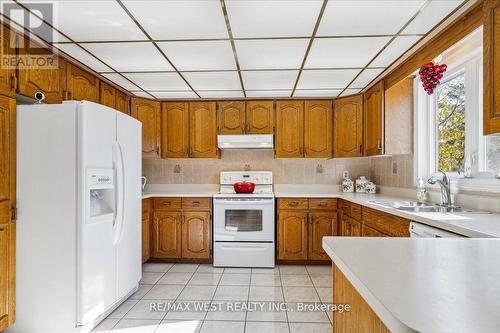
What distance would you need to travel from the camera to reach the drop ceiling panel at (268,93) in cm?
339

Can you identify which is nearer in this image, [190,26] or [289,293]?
[190,26]

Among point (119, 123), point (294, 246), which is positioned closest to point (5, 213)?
point (119, 123)

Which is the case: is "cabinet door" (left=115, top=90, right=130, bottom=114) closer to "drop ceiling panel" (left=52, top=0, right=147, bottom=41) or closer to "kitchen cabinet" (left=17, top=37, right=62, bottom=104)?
"kitchen cabinet" (left=17, top=37, right=62, bottom=104)

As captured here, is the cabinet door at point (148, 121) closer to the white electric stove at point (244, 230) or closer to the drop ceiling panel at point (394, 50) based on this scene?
the white electric stove at point (244, 230)

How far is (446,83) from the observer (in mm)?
2652

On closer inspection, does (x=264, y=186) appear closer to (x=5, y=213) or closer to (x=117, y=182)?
(x=117, y=182)

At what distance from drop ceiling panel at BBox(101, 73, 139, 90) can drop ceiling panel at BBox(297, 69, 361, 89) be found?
5.97 ft

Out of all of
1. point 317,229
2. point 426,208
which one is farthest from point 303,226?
point 426,208

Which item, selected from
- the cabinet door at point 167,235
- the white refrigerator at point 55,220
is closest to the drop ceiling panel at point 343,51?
the white refrigerator at point 55,220

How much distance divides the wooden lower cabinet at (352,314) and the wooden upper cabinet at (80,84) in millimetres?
2551

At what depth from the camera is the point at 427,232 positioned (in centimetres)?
168

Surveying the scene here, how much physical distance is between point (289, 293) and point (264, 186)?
1.61 metres

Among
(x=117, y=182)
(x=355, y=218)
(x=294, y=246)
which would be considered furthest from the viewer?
(x=294, y=246)

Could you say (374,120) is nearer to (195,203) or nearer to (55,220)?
(195,203)
